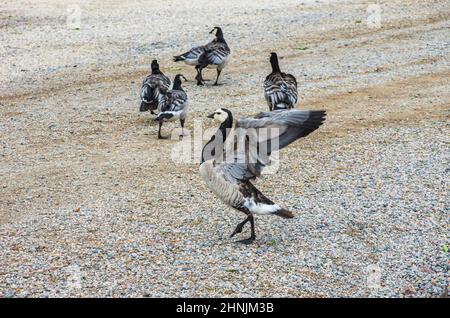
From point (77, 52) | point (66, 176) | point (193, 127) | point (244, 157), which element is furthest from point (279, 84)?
point (77, 52)

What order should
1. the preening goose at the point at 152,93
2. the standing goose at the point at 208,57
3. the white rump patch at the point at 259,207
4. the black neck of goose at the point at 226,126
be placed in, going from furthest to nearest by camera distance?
the standing goose at the point at 208,57 → the preening goose at the point at 152,93 → the black neck of goose at the point at 226,126 → the white rump patch at the point at 259,207

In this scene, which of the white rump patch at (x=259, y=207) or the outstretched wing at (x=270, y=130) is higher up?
the outstretched wing at (x=270, y=130)

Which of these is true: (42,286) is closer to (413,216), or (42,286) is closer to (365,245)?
(365,245)

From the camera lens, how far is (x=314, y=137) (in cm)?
1209

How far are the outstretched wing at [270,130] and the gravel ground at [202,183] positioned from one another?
114cm

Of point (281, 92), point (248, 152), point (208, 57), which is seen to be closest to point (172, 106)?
point (281, 92)

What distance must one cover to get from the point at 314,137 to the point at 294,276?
18.1ft

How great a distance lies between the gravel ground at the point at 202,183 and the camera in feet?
22.9

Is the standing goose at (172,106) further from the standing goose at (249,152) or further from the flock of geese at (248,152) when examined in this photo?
the standing goose at (249,152)

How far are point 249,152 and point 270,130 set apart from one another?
1.25 feet

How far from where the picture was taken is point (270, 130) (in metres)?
7.04

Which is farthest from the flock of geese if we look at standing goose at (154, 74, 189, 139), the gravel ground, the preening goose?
the preening goose

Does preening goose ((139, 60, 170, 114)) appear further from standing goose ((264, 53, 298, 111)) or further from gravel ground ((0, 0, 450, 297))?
standing goose ((264, 53, 298, 111))

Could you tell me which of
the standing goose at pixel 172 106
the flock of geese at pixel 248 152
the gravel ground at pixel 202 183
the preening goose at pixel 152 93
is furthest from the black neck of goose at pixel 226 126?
the preening goose at pixel 152 93
